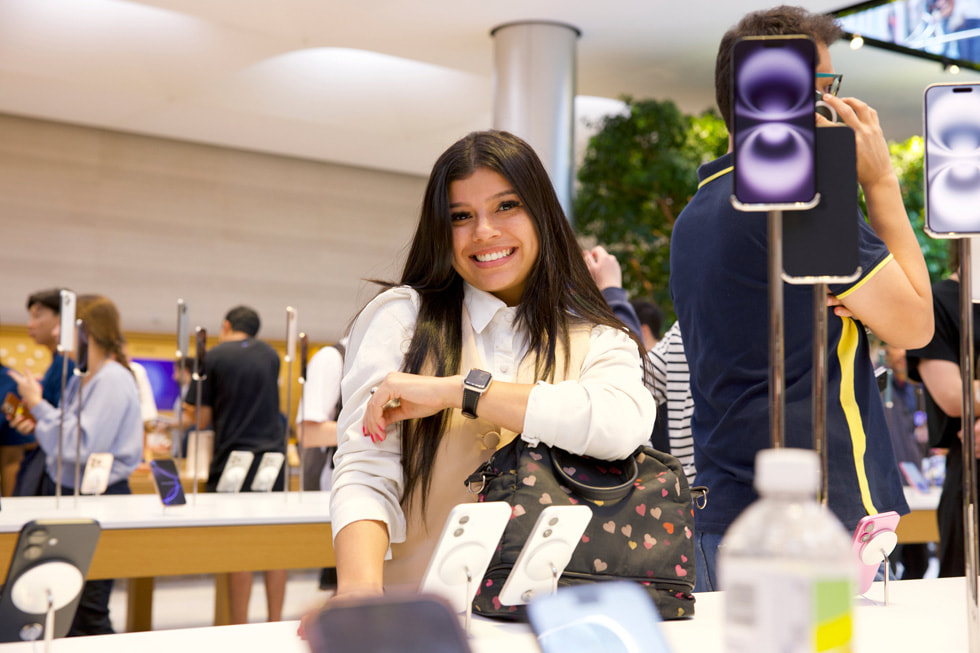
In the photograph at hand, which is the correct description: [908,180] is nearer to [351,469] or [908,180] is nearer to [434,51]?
[434,51]

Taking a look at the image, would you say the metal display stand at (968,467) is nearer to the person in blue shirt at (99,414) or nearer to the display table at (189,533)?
the display table at (189,533)

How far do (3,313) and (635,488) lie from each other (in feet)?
21.7

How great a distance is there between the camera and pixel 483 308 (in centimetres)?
141

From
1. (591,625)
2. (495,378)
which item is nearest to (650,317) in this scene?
(495,378)

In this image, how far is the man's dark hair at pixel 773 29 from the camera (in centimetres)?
145

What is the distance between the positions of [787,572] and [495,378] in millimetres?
873

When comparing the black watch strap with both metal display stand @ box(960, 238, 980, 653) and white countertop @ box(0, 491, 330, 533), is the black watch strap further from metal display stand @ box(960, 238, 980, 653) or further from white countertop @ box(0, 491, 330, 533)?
white countertop @ box(0, 491, 330, 533)

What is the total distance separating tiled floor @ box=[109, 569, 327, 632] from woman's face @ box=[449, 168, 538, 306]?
11.2 feet

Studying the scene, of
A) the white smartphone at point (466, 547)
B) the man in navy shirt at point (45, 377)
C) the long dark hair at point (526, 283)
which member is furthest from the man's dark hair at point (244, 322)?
the white smartphone at point (466, 547)

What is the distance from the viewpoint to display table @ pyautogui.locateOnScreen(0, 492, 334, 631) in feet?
8.41

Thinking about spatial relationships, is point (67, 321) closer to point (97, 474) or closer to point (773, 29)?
point (97, 474)

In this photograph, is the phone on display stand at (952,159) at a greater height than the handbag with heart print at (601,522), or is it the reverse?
the phone on display stand at (952,159)

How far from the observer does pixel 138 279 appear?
7309 millimetres

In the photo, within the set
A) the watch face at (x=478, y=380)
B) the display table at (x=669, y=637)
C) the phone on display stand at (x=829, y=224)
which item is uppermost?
the phone on display stand at (x=829, y=224)
